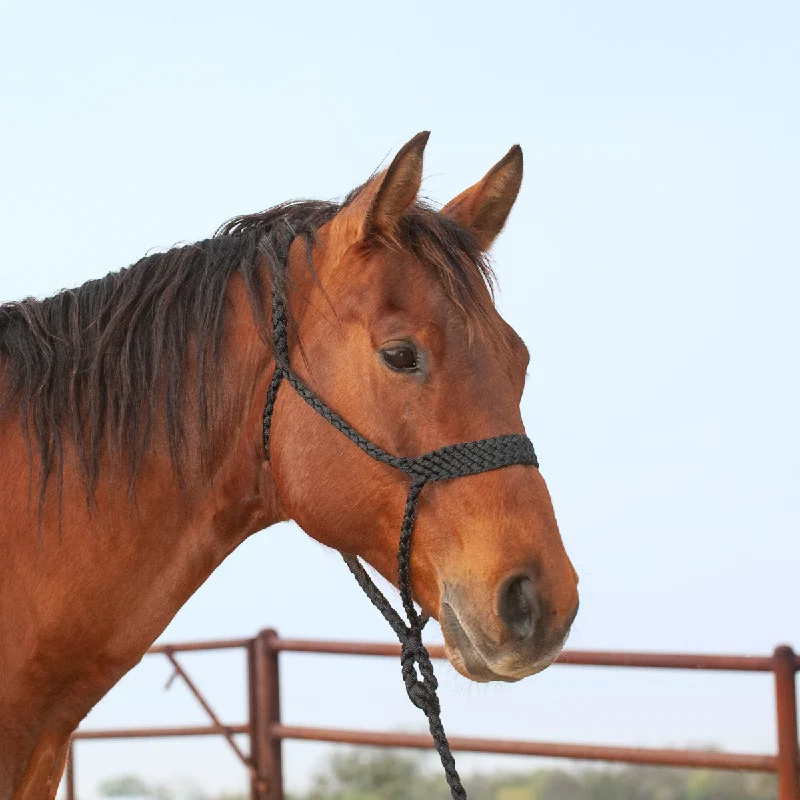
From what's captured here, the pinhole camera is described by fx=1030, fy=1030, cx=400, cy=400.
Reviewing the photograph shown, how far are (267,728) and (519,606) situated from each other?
511 cm

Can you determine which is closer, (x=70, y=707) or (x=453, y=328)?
(x=453, y=328)

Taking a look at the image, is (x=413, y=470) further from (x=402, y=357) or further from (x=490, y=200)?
(x=490, y=200)

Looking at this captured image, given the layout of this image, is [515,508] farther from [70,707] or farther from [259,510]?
[70,707]

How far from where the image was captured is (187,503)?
102 inches

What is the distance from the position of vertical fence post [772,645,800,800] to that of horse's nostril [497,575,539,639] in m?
3.56

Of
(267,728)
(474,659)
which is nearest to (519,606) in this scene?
(474,659)

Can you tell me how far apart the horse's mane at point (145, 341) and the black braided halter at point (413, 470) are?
15 centimetres

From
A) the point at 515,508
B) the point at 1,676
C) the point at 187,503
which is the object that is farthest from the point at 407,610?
the point at 1,676

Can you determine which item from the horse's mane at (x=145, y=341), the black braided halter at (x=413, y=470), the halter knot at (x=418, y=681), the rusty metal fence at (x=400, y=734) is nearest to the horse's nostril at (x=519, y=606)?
the black braided halter at (x=413, y=470)

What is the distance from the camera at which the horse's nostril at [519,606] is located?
213 centimetres

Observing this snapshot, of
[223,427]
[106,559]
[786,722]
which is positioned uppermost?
[223,427]

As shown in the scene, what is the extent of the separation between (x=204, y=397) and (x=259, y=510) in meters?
0.32

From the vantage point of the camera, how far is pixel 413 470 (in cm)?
231

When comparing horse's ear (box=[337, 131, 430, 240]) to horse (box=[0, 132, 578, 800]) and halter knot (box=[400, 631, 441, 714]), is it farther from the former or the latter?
halter knot (box=[400, 631, 441, 714])
